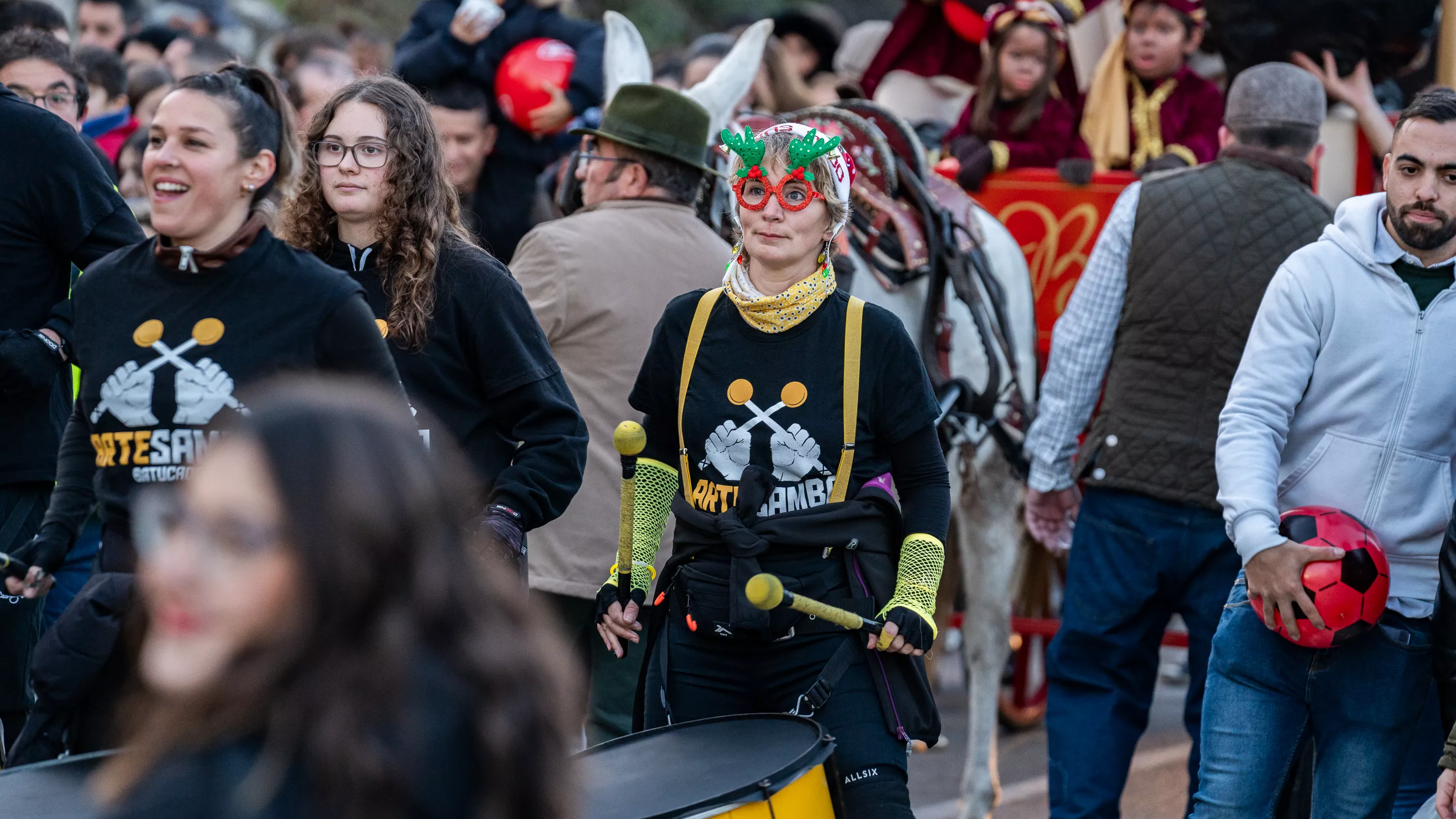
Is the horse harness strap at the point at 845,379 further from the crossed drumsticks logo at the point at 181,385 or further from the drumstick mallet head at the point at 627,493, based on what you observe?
the crossed drumsticks logo at the point at 181,385

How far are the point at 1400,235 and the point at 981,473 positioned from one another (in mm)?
2712

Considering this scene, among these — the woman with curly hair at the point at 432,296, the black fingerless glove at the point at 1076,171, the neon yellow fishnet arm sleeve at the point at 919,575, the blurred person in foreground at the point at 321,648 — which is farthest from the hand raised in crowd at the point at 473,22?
the blurred person in foreground at the point at 321,648

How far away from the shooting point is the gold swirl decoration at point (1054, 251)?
6742 mm

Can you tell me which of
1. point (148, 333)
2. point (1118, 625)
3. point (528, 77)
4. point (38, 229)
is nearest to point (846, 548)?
→ point (148, 333)

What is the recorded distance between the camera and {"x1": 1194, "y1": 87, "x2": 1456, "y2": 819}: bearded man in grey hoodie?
11.8 ft

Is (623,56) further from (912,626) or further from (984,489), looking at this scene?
(912,626)

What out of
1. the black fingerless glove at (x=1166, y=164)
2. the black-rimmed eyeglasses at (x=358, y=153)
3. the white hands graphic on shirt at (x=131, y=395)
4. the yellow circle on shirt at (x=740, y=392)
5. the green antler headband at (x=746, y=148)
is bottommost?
the yellow circle on shirt at (x=740, y=392)

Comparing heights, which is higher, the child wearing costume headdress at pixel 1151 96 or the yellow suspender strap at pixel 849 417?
the child wearing costume headdress at pixel 1151 96

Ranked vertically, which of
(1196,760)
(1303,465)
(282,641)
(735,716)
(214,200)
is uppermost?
(214,200)

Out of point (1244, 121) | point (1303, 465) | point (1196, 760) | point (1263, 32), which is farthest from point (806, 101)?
point (1303, 465)

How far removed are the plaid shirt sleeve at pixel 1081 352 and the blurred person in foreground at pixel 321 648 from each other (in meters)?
3.53

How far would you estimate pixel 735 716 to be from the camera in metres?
2.99

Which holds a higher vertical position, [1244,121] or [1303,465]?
[1244,121]

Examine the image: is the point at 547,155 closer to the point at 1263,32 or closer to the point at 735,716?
the point at 1263,32
